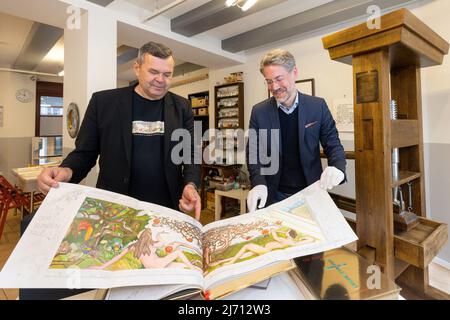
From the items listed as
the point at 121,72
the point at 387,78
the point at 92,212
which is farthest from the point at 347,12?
the point at 121,72

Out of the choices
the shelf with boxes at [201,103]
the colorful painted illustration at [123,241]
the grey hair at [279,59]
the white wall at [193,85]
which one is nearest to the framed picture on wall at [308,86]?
the shelf with boxes at [201,103]

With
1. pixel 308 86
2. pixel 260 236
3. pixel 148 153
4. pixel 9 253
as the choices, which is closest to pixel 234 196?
pixel 308 86

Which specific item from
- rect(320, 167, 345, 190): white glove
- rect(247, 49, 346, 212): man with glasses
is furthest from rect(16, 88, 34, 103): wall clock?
rect(320, 167, 345, 190): white glove

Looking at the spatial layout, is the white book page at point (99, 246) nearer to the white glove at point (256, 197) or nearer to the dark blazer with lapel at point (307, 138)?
the white glove at point (256, 197)

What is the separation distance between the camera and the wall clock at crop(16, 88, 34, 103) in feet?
16.2

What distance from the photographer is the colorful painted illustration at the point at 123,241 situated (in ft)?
1.65

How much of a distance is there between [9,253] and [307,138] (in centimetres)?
312

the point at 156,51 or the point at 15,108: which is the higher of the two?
the point at 15,108

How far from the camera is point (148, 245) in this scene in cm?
55

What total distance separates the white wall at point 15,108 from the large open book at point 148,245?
18.9 ft

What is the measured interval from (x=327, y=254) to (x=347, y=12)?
2559 millimetres

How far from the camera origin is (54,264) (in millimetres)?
477

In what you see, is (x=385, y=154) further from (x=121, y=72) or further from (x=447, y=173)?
(x=121, y=72)

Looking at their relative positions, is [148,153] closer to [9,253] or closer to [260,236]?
[260,236]
